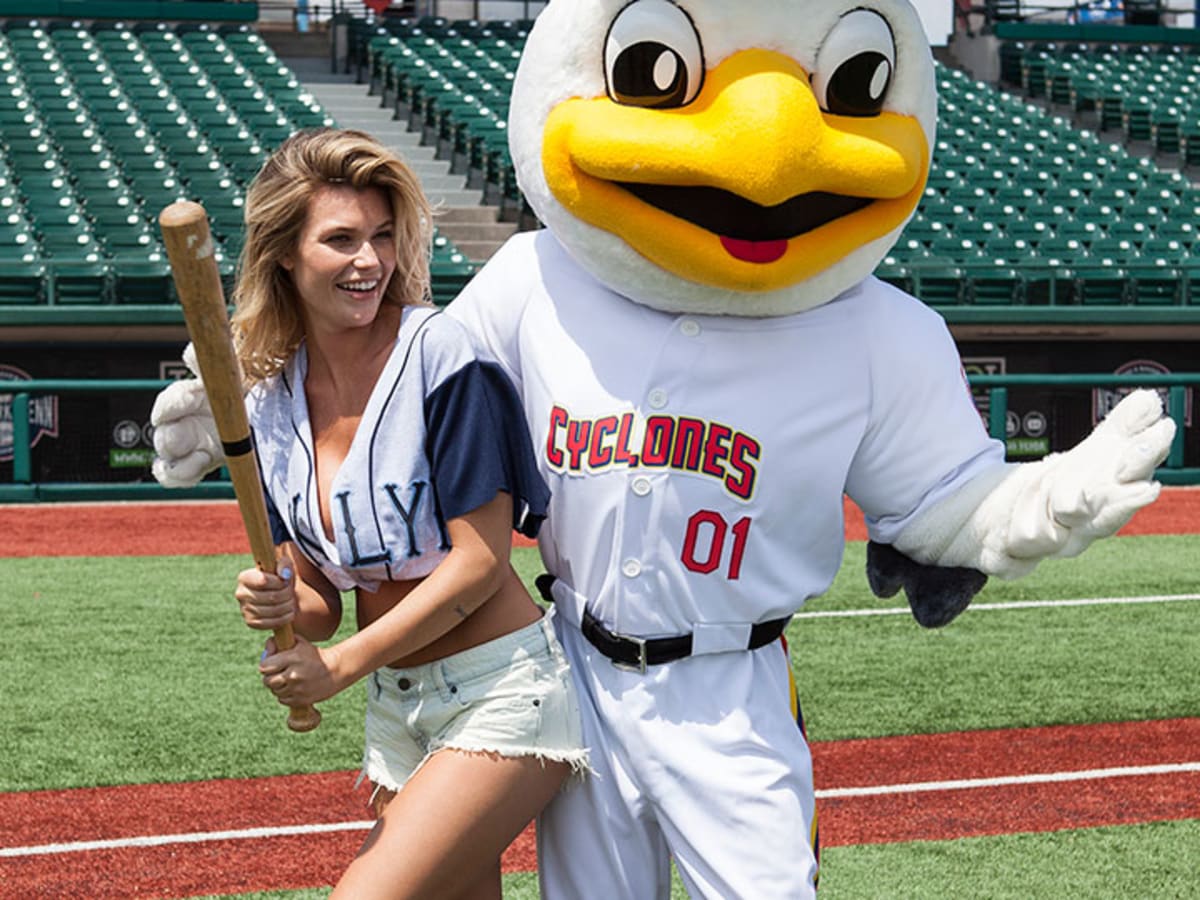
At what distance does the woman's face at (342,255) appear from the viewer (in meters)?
2.55

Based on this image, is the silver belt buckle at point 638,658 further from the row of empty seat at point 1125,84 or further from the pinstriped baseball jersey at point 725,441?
the row of empty seat at point 1125,84

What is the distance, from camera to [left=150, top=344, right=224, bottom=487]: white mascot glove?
9.62 ft

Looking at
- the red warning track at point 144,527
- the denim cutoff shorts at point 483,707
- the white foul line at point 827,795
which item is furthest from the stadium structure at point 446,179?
the denim cutoff shorts at point 483,707

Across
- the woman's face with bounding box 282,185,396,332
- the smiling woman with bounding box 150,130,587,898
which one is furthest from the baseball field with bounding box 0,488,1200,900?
the woman's face with bounding box 282,185,396,332

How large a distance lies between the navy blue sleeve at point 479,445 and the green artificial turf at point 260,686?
3.02 m

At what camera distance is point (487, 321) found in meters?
2.94

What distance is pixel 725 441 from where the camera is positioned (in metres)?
2.74

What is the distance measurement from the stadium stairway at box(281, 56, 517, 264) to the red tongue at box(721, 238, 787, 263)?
11705mm

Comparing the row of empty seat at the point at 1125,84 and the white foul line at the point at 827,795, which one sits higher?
the white foul line at the point at 827,795

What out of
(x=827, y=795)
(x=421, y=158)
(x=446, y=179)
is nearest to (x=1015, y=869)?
(x=827, y=795)

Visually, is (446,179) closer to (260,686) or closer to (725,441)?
(260,686)

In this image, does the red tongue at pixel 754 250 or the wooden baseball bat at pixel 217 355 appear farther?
the red tongue at pixel 754 250

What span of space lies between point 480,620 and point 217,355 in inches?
23.2

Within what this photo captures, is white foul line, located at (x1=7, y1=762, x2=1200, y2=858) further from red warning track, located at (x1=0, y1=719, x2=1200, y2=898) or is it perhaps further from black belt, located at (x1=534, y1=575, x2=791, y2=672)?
black belt, located at (x1=534, y1=575, x2=791, y2=672)
